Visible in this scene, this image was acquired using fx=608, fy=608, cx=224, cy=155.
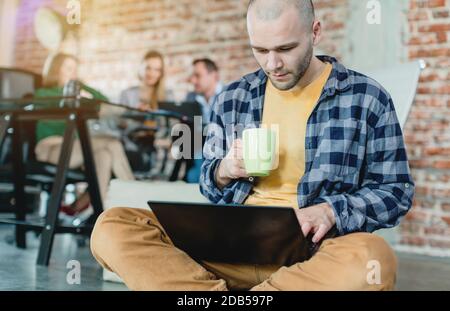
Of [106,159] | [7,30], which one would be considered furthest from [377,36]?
[7,30]

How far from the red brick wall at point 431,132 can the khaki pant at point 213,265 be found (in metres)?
2.06

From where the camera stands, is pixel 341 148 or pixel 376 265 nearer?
pixel 376 265

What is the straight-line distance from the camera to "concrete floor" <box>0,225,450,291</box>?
6.71 feet

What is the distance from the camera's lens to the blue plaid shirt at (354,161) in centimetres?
131

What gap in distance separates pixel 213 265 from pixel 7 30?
4648 millimetres

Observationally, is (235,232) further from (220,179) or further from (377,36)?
(377,36)

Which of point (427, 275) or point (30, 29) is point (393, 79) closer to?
point (427, 275)

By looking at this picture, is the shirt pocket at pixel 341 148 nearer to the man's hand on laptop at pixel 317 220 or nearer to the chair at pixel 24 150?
the man's hand on laptop at pixel 317 220

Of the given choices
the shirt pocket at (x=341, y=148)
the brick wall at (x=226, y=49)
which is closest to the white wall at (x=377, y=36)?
the brick wall at (x=226, y=49)

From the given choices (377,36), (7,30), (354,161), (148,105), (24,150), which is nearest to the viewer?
(354,161)

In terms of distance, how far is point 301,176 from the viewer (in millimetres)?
1412

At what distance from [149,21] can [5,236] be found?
6.97ft

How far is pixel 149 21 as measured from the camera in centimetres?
467
